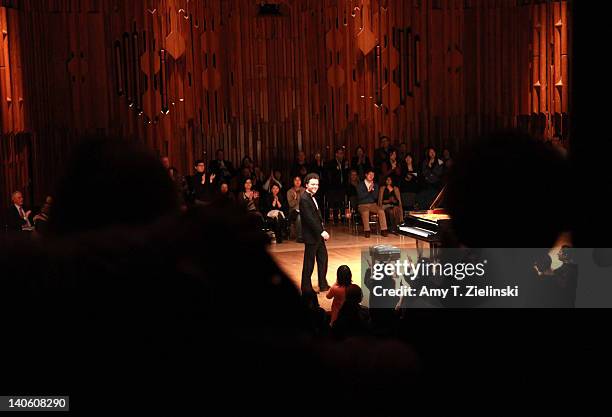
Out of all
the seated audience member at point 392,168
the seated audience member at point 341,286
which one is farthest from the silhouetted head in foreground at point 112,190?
the seated audience member at point 392,168

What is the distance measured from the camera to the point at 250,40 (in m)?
15.5

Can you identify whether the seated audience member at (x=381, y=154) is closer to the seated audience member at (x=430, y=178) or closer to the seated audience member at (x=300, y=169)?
the seated audience member at (x=430, y=178)

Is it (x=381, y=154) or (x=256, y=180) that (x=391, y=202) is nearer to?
(x=381, y=154)

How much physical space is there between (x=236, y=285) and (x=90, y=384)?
6.2 inches

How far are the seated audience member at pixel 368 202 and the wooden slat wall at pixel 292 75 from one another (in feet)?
9.36

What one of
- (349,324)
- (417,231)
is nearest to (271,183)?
(417,231)

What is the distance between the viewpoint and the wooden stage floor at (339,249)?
34.3 feet

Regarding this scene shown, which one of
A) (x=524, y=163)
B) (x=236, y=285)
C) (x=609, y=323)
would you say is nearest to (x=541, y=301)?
(x=609, y=323)

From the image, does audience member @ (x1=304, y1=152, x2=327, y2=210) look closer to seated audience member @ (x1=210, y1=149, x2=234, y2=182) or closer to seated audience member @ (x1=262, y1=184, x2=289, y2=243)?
seated audience member @ (x1=262, y1=184, x2=289, y2=243)

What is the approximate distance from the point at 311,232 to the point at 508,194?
783 cm

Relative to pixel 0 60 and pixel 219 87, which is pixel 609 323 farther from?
pixel 219 87

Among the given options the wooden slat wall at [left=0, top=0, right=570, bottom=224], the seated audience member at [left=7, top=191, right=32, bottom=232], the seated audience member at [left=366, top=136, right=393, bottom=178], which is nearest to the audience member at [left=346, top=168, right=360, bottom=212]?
the seated audience member at [left=366, top=136, right=393, bottom=178]

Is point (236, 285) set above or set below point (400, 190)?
above

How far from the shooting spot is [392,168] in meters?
13.7
